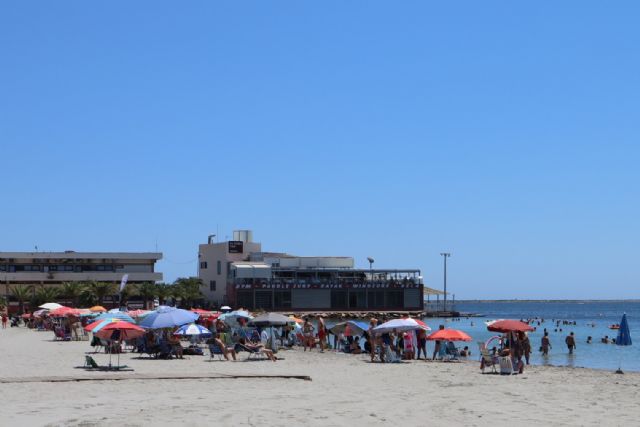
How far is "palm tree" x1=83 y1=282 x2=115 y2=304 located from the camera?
88.5 m

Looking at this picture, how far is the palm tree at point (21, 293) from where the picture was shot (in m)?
89.1

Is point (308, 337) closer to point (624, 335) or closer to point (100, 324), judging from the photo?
point (100, 324)

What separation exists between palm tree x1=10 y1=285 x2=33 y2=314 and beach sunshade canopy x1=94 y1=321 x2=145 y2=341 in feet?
225

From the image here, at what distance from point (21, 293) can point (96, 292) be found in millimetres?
7674

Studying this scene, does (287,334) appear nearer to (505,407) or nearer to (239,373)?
(239,373)

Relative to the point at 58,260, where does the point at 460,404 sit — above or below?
below

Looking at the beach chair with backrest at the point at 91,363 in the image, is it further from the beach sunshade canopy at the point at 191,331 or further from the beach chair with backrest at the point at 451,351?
the beach chair with backrest at the point at 451,351

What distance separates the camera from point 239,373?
73.5 ft

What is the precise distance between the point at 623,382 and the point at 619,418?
7.71 m

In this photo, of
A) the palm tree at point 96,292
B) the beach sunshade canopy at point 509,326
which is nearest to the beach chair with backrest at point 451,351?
the beach sunshade canopy at point 509,326

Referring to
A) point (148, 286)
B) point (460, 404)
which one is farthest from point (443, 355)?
point (148, 286)

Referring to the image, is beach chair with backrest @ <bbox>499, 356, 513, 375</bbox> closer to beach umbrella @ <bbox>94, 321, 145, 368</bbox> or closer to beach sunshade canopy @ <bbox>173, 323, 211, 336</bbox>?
beach sunshade canopy @ <bbox>173, 323, 211, 336</bbox>

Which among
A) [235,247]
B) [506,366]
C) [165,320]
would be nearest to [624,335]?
[506,366]

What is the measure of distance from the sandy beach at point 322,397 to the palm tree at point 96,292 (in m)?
63.3
